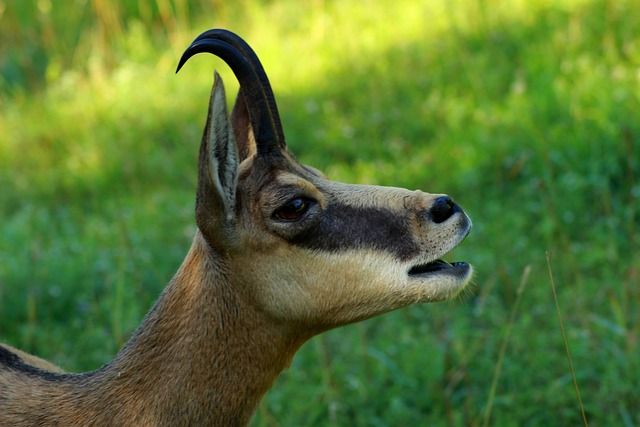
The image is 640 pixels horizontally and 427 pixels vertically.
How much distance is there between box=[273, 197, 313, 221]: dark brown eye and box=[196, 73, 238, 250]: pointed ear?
168 mm

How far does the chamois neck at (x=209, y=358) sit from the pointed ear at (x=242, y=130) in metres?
0.53

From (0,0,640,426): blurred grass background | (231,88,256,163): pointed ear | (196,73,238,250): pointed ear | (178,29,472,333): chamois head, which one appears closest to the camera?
(196,73,238,250): pointed ear

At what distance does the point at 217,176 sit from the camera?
333 cm

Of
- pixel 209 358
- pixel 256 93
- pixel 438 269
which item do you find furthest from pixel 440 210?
pixel 209 358

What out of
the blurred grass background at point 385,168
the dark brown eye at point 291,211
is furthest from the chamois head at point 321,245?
the blurred grass background at point 385,168

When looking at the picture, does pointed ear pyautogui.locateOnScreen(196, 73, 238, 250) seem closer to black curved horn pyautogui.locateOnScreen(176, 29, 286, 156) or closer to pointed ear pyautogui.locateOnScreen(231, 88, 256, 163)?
black curved horn pyautogui.locateOnScreen(176, 29, 286, 156)

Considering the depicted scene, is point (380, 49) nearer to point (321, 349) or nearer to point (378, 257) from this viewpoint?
point (321, 349)

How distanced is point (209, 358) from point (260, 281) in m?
0.33

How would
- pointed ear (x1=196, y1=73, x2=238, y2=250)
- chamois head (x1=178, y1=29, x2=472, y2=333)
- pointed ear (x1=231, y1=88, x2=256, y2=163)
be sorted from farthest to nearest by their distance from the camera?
pointed ear (x1=231, y1=88, x2=256, y2=163), chamois head (x1=178, y1=29, x2=472, y2=333), pointed ear (x1=196, y1=73, x2=238, y2=250)

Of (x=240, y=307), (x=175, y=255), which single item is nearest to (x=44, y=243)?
(x=175, y=255)

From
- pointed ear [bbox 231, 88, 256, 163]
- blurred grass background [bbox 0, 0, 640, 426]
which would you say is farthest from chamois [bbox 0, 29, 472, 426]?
blurred grass background [bbox 0, 0, 640, 426]

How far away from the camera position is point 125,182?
8.51 meters

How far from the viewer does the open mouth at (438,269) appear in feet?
11.5

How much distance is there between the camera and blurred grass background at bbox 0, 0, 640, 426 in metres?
5.27
